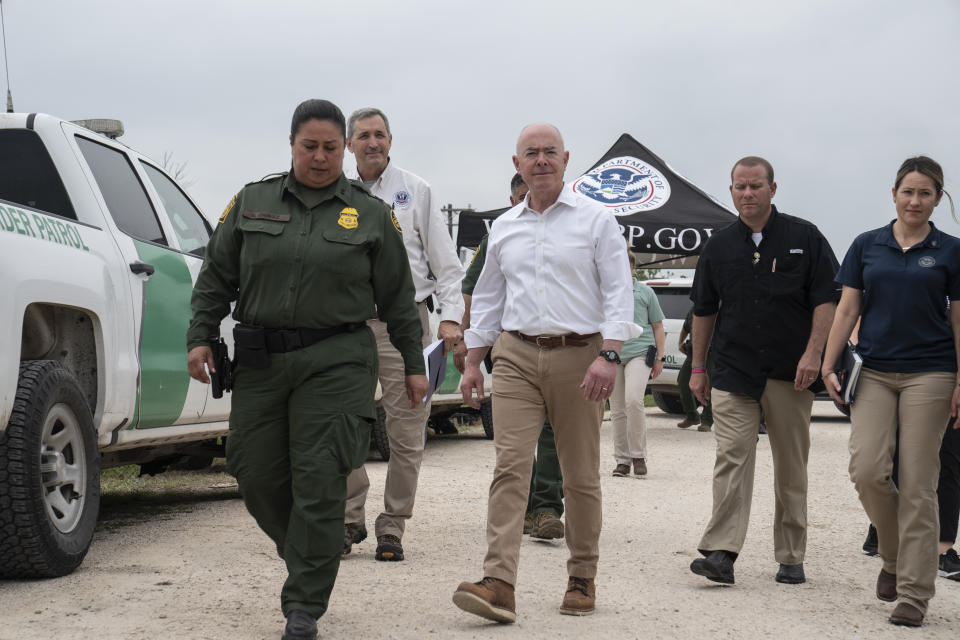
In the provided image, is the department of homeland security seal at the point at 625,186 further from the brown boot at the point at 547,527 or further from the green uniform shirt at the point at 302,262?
the green uniform shirt at the point at 302,262

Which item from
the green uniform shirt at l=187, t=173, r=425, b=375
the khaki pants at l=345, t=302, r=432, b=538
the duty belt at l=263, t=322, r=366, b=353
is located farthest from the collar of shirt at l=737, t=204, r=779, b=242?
the duty belt at l=263, t=322, r=366, b=353

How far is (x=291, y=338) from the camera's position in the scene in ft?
14.5

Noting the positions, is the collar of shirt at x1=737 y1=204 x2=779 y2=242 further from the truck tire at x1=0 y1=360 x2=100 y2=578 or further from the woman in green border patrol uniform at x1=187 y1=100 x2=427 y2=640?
the truck tire at x1=0 y1=360 x2=100 y2=578

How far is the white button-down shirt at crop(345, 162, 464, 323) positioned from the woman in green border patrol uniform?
177 centimetres

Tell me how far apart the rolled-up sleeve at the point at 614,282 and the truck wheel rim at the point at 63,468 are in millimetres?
2365

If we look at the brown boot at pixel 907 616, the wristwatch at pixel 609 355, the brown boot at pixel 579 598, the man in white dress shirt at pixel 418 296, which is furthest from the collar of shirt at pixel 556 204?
the brown boot at pixel 907 616

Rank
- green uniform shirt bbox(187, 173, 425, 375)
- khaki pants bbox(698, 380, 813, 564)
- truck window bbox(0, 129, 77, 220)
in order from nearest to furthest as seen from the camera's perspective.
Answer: green uniform shirt bbox(187, 173, 425, 375)
khaki pants bbox(698, 380, 813, 564)
truck window bbox(0, 129, 77, 220)

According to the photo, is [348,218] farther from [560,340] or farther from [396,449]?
[396,449]

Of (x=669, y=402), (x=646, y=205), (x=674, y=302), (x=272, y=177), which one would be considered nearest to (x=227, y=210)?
(x=272, y=177)

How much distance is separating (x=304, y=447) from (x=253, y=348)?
0.40 meters

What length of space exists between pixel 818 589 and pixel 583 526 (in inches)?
54.5

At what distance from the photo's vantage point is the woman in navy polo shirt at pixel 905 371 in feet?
16.9

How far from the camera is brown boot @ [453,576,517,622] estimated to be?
4602mm

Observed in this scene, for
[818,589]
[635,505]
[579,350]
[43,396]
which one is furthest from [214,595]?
[635,505]
